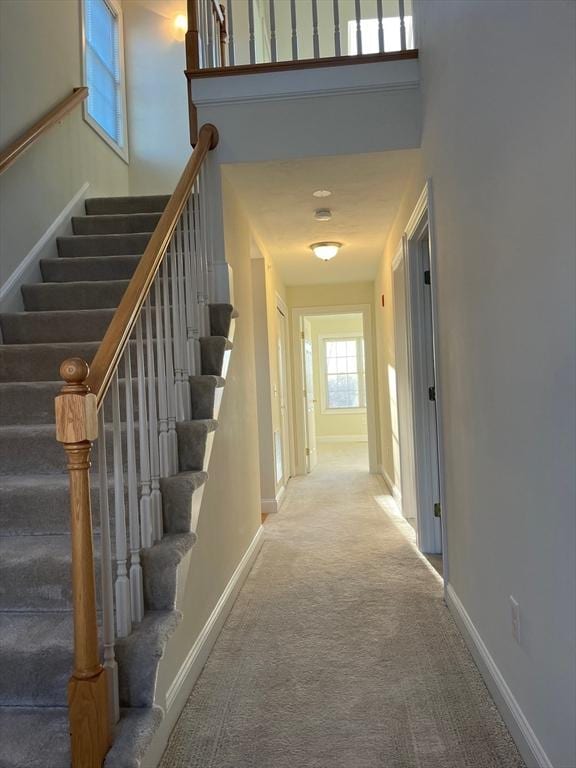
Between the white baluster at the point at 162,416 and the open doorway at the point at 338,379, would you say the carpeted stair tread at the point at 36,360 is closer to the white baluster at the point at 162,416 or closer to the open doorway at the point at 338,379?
the white baluster at the point at 162,416

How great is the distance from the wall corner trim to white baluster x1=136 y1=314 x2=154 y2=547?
→ 49 centimetres

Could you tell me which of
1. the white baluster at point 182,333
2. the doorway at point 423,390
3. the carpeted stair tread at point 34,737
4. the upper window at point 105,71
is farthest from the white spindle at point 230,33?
the carpeted stair tread at point 34,737

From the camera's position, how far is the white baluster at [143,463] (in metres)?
1.70

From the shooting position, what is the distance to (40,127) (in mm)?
3291

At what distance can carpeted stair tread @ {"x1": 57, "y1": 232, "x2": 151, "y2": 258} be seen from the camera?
11.8 ft

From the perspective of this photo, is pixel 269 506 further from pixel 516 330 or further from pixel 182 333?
pixel 516 330

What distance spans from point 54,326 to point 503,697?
101 inches

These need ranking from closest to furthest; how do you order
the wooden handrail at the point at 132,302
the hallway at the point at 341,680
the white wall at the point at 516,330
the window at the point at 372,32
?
1. the white wall at the point at 516,330
2. the wooden handrail at the point at 132,302
3. the hallway at the point at 341,680
4. the window at the point at 372,32

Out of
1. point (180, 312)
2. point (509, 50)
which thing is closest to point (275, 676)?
point (180, 312)

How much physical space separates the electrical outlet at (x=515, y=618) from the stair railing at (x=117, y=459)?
3.58ft

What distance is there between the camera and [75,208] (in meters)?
3.98

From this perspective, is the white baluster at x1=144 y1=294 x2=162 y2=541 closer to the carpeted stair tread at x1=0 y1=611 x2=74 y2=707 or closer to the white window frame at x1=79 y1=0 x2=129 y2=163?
the carpeted stair tread at x1=0 y1=611 x2=74 y2=707

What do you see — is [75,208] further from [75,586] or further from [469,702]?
[469,702]

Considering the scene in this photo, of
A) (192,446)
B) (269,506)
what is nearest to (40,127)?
(192,446)
